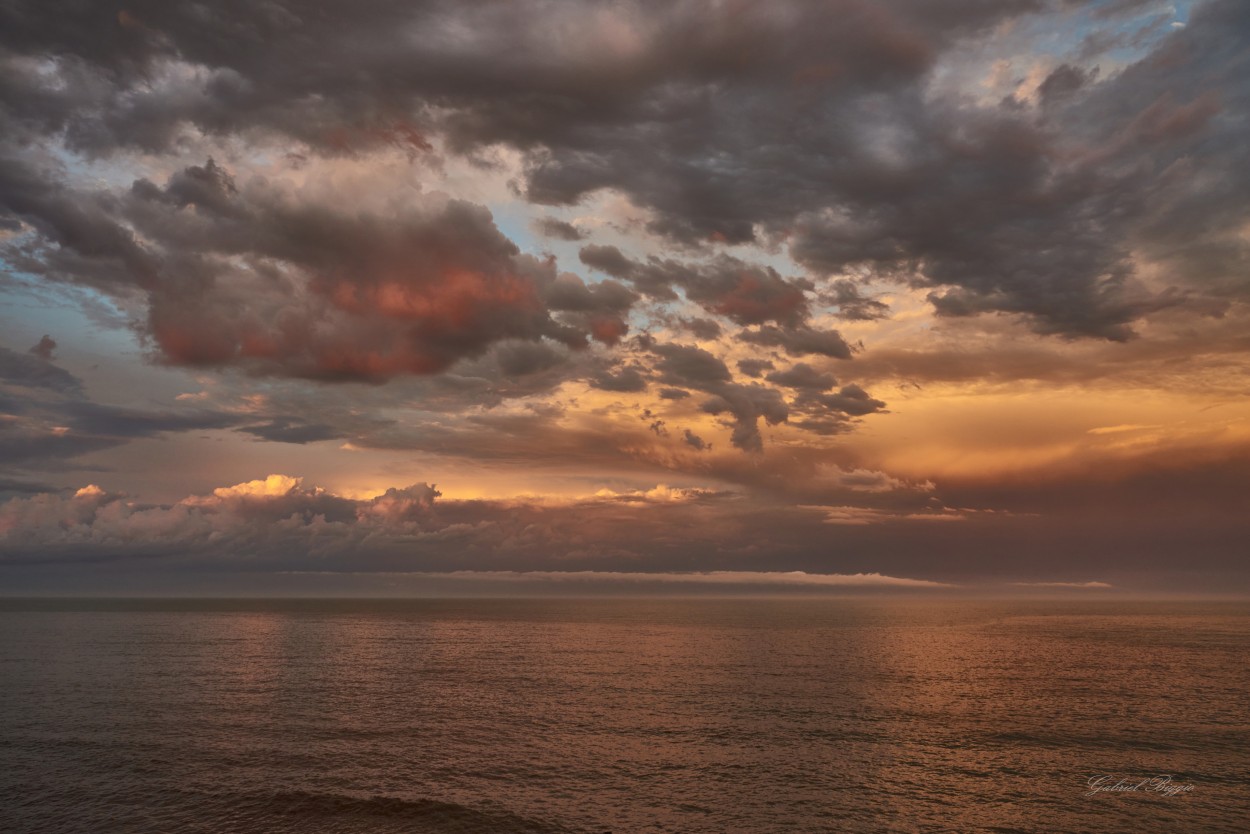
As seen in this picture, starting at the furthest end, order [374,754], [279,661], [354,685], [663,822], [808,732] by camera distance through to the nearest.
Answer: [279,661] < [354,685] < [808,732] < [374,754] < [663,822]

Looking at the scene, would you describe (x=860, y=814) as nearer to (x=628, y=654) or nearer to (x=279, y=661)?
(x=628, y=654)

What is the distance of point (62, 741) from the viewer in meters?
63.0

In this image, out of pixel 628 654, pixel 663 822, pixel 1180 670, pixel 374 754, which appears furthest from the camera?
pixel 628 654

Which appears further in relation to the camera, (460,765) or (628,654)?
(628,654)

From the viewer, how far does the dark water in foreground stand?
47094 millimetres

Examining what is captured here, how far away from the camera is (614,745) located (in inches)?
2475

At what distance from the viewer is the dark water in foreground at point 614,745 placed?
47.1m

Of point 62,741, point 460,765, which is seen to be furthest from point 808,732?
point 62,741

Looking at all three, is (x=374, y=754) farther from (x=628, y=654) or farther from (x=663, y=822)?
(x=628, y=654)

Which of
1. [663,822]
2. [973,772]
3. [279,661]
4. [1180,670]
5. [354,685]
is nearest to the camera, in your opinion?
[663,822]

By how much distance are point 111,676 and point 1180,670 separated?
5980 inches

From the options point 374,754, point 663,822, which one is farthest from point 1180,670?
point 374,754

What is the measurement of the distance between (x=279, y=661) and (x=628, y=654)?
57.9 meters

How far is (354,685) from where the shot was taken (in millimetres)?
94938
